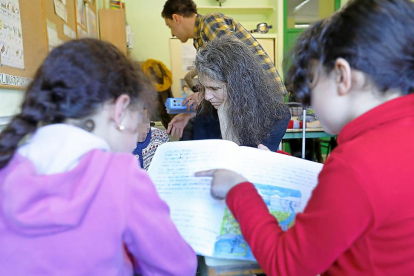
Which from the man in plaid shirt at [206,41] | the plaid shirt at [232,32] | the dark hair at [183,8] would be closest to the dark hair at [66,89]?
the man in plaid shirt at [206,41]

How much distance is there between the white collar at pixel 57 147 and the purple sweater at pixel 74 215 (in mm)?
10

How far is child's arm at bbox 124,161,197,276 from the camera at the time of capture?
424 mm

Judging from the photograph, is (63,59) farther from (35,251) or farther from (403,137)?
(403,137)

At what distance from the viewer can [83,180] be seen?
1.31ft

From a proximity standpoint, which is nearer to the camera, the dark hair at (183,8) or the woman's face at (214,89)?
the woman's face at (214,89)

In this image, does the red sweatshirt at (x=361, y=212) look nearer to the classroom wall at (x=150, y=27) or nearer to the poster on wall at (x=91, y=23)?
the poster on wall at (x=91, y=23)

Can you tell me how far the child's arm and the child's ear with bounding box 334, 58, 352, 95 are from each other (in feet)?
1.04

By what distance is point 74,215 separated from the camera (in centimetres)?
39

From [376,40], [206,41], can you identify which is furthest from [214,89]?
[376,40]

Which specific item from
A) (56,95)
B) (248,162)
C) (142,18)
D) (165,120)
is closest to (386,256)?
(248,162)

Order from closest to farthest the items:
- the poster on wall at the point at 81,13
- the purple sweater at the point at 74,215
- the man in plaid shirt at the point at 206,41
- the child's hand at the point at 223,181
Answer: the purple sweater at the point at 74,215 < the child's hand at the point at 223,181 < the man in plaid shirt at the point at 206,41 < the poster on wall at the point at 81,13

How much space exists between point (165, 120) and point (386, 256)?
1876 mm

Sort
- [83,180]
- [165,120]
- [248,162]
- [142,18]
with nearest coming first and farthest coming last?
[83,180], [248,162], [165,120], [142,18]

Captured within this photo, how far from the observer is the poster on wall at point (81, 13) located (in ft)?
7.32
